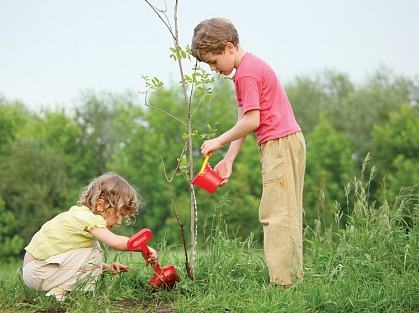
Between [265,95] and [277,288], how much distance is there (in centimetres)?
110

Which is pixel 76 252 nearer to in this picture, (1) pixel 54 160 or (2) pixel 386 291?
(2) pixel 386 291

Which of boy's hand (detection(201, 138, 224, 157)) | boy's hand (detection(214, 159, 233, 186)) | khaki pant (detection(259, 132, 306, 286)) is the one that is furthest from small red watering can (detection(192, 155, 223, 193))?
khaki pant (detection(259, 132, 306, 286))

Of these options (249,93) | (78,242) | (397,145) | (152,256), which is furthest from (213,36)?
(397,145)

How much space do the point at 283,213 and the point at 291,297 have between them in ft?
1.72

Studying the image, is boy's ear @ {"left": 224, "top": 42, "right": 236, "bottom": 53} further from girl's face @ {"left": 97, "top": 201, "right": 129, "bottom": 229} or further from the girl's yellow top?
the girl's yellow top

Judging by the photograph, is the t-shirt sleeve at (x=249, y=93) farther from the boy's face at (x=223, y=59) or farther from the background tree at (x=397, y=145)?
the background tree at (x=397, y=145)

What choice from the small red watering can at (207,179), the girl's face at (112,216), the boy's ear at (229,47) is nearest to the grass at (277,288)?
the girl's face at (112,216)

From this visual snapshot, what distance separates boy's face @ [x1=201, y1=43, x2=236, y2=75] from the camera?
3.54m

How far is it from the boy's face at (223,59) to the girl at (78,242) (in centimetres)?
87

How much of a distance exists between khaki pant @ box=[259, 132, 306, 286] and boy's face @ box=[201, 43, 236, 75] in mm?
503

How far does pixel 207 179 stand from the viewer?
11.1ft

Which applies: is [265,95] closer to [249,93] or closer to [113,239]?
[249,93]

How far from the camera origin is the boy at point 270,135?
11.4 ft

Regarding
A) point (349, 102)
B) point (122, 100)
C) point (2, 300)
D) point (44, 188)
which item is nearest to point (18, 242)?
point (44, 188)
